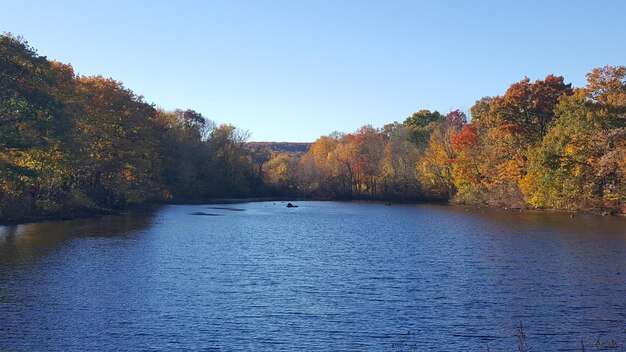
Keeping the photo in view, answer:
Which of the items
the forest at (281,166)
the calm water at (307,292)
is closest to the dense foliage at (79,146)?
the forest at (281,166)

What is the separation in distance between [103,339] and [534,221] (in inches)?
1972

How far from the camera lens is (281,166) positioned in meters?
132

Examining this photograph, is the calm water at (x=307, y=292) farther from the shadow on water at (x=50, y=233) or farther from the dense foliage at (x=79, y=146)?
the dense foliage at (x=79, y=146)

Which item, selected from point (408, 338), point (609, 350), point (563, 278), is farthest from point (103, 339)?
point (563, 278)

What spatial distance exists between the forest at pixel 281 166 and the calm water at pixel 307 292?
9.79 metres

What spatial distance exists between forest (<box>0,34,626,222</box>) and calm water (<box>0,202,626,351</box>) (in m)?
9.79

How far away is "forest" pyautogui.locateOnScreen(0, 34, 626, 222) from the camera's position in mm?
43688

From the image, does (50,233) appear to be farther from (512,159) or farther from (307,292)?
(512,159)

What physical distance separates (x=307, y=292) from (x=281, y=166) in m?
109

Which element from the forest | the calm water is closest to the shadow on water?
the calm water

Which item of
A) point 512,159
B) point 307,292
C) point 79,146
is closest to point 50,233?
point 79,146

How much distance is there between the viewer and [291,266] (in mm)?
30016

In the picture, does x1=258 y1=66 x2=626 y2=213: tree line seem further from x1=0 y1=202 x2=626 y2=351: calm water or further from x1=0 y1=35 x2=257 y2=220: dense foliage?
x1=0 y1=35 x2=257 y2=220: dense foliage

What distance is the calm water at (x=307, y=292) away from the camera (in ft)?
56.5
